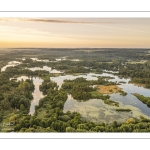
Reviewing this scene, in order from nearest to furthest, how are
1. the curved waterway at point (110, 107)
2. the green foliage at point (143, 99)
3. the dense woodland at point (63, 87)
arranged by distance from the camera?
the dense woodland at point (63, 87) → the curved waterway at point (110, 107) → the green foliage at point (143, 99)

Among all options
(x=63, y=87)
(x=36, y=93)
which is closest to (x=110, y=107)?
(x=63, y=87)

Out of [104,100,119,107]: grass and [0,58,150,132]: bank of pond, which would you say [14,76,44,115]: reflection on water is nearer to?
[0,58,150,132]: bank of pond

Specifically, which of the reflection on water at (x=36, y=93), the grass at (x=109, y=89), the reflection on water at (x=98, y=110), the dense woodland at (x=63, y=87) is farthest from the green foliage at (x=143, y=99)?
the reflection on water at (x=36, y=93)

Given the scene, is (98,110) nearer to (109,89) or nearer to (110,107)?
(110,107)

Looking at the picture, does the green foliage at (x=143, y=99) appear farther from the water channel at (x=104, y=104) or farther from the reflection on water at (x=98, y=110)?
the reflection on water at (x=98, y=110)

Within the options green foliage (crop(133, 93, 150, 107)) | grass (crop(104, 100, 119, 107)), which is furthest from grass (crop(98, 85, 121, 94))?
green foliage (crop(133, 93, 150, 107))
